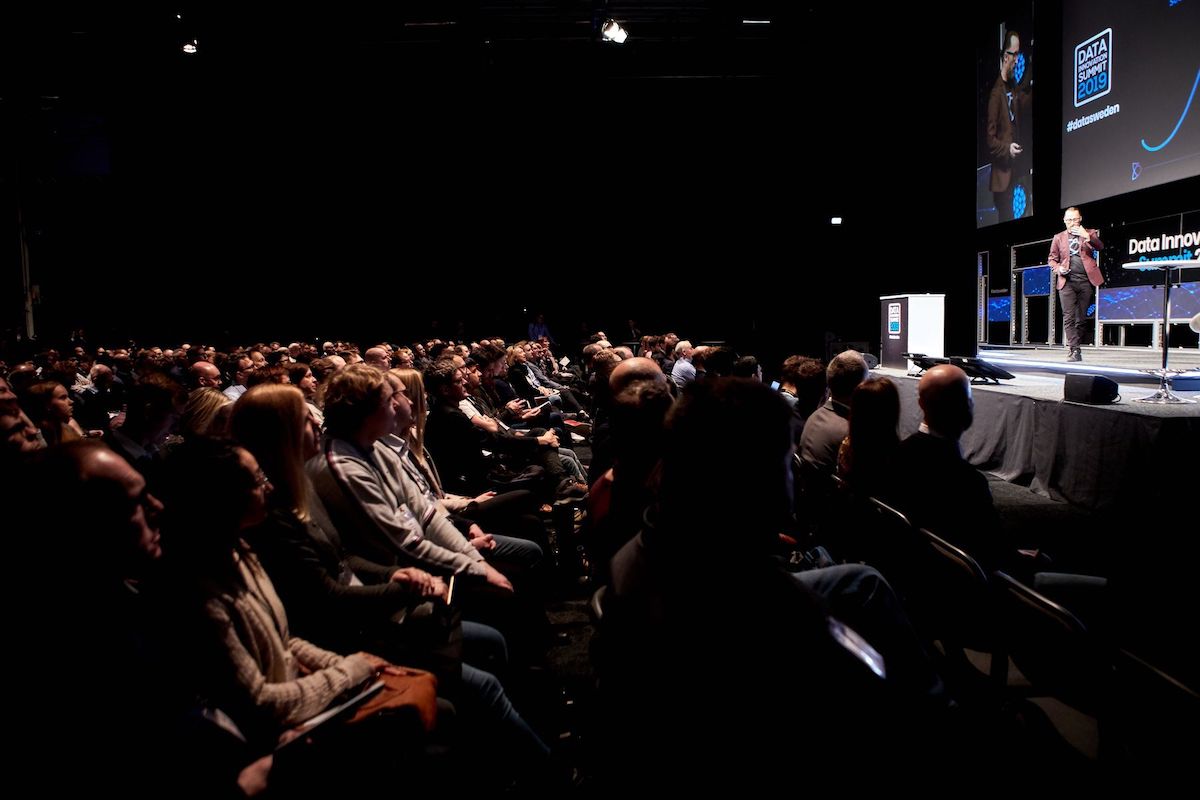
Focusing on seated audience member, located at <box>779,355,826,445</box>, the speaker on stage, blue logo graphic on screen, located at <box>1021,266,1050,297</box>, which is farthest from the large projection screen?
seated audience member, located at <box>779,355,826,445</box>

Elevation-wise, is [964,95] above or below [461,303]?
above

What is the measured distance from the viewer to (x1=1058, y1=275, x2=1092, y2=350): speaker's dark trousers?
7480 mm

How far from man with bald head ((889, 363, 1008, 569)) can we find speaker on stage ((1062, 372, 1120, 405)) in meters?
2.98

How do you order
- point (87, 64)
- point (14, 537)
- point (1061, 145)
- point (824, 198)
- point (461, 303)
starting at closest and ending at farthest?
1. point (14, 537)
2. point (1061, 145)
3. point (87, 64)
4. point (824, 198)
5. point (461, 303)

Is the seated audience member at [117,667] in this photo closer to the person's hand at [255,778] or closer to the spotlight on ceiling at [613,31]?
the person's hand at [255,778]

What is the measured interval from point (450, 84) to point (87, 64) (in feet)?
17.8

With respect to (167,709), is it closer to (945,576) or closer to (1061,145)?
(945,576)

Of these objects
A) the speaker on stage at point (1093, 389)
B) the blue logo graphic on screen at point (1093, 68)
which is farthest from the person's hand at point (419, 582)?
the blue logo graphic on screen at point (1093, 68)

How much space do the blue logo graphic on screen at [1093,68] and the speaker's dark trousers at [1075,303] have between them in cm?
239

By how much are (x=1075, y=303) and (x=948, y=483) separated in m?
6.98

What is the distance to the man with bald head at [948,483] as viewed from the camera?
7.29ft

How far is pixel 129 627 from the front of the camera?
1286 millimetres

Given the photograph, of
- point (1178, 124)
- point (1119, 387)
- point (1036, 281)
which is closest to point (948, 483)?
point (1119, 387)

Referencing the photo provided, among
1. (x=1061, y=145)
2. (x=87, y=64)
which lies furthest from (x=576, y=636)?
(x=87, y=64)
